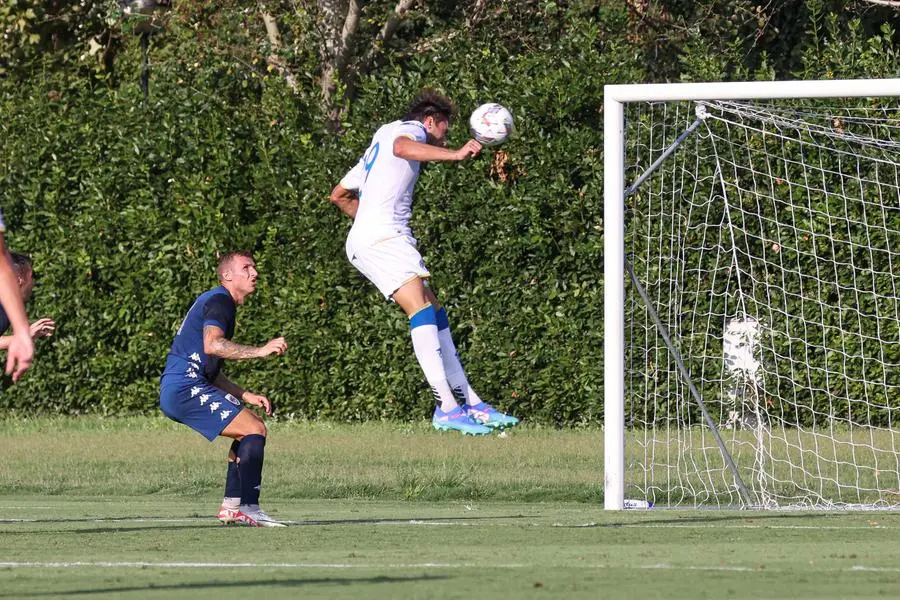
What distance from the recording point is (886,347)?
15.0 meters

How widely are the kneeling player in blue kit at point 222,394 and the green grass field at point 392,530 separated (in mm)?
338

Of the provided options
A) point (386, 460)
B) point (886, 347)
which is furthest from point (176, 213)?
point (886, 347)

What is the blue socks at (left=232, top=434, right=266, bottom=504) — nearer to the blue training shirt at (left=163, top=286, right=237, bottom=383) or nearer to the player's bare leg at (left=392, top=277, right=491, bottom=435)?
the blue training shirt at (left=163, top=286, right=237, bottom=383)

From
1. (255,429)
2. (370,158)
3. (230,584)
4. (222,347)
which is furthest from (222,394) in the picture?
(230,584)

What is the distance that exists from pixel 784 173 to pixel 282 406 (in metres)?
5.78

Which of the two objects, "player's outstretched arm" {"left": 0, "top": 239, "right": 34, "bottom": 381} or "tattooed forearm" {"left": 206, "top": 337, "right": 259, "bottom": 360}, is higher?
"tattooed forearm" {"left": 206, "top": 337, "right": 259, "bottom": 360}

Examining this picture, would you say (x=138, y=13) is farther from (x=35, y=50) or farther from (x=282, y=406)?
(x=282, y=406)

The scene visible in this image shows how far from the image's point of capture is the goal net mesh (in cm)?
1450

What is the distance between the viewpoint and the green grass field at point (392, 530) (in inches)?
237

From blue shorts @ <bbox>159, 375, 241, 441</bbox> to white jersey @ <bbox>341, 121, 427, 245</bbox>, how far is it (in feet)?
5.02

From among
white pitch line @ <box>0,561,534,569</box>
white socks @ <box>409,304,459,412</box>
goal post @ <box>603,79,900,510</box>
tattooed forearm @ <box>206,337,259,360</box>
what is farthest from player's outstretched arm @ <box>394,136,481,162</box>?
goal post @ <box>603,79,900,510</box>

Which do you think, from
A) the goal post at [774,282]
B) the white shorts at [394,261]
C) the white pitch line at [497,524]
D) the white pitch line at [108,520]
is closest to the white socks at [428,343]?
the white shorts at [394,261]

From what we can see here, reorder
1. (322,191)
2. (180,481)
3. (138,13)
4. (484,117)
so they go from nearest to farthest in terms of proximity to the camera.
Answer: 1. (484,117)
2. (180,481)
3. (322,191)
4. (138,13)

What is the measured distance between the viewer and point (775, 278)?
50.8 feet
